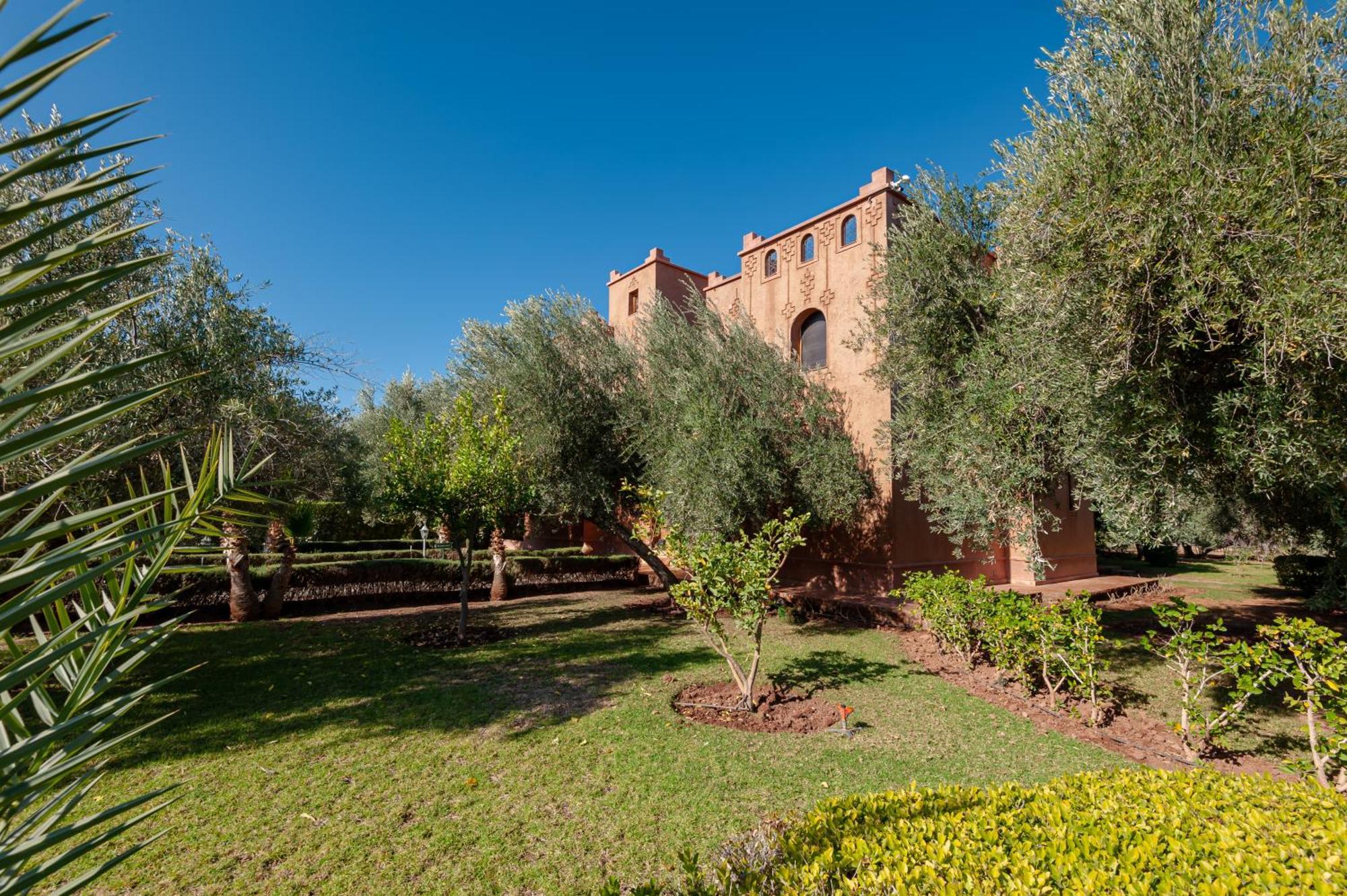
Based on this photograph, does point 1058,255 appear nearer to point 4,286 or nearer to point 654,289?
point 4,286

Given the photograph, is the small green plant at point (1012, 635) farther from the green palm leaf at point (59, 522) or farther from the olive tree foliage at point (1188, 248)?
the green palm leaf at point (59, 522)

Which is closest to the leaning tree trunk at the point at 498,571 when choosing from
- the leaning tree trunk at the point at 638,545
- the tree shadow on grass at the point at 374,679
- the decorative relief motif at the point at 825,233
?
the leaning tree trunk at the point at 638,545

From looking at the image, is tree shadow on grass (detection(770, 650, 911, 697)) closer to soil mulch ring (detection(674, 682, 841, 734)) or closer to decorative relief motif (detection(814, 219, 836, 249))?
soil mulch ring (detection(674, 682, 841, 734))

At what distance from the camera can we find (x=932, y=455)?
942 cm

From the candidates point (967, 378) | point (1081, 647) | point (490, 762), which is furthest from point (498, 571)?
point (1081, 647)

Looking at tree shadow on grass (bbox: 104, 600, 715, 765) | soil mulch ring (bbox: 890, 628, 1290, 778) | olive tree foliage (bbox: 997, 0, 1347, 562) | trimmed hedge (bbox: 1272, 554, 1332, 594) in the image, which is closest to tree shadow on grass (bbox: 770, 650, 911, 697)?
soil mulch ring (bbox: 890, 628, 1290, 778)

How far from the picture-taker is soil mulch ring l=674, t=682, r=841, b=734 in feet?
21.1

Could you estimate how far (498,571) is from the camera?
1522 cm

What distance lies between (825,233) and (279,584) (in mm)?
13951

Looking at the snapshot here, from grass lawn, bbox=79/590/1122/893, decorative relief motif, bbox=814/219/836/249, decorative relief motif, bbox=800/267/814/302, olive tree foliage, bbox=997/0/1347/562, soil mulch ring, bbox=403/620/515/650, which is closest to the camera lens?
grass lawn, bbox=79/590/1122/893

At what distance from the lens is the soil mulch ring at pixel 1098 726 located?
557cm

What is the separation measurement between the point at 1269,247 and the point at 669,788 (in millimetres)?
6693

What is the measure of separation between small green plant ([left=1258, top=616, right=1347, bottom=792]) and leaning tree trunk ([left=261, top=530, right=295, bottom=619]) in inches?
570

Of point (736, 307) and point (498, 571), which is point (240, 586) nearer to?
point (498, 571)
